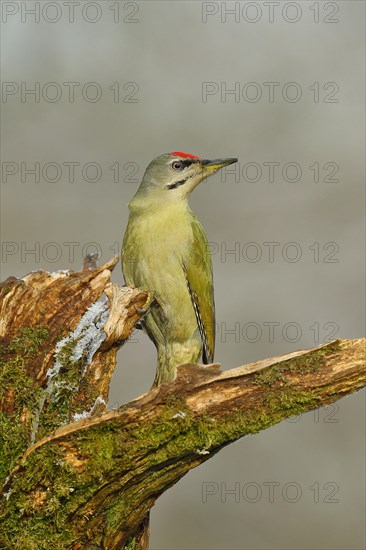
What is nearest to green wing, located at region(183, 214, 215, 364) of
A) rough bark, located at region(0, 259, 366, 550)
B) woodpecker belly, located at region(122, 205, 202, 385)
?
woodpecker belly, located at region(122, 205, 202, 385)

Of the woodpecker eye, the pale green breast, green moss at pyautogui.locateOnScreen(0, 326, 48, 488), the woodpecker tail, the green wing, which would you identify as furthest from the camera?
the woodpecker tail

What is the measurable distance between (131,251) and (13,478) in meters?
2.54

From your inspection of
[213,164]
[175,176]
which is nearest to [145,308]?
[175,176]

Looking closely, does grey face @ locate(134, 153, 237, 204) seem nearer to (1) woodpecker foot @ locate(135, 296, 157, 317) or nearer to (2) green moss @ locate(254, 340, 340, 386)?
(1) woodpecker foot @ locate(135, 296, 157, 317)

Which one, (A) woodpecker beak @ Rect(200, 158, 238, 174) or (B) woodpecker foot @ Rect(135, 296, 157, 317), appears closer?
(B) woodpecker foot @ Rect(135, 296, 157, 317)

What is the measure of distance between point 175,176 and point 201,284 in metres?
0.90

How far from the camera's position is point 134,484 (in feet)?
12.4

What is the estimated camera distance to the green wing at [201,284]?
5996mm

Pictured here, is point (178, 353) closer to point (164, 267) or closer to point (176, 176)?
point (164, 267)

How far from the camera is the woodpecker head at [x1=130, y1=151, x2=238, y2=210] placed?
20.0 feet

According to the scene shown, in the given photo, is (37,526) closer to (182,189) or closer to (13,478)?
(13,478)

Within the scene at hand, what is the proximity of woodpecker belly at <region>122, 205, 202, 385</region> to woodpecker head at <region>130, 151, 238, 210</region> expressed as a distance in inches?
5.2

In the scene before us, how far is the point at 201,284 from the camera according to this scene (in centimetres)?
608

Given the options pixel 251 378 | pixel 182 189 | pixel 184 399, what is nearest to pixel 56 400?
pixel 184 399
